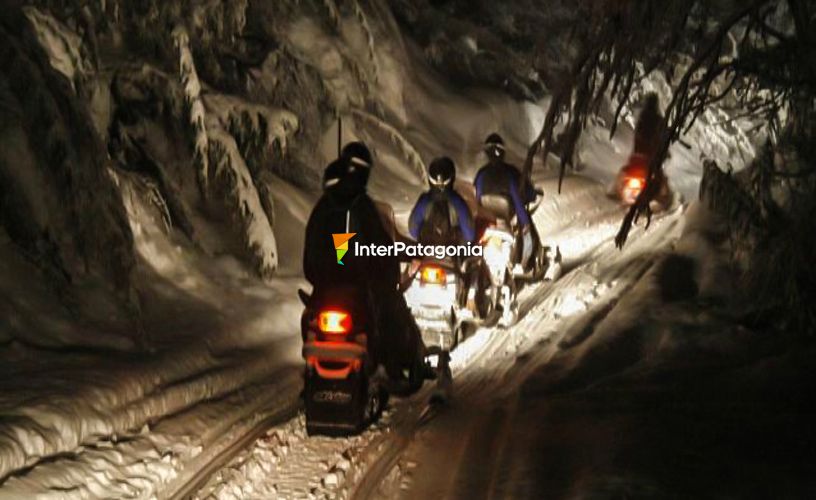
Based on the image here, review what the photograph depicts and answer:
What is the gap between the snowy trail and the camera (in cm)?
591

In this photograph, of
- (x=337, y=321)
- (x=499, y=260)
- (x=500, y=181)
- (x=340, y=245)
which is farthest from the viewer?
(x=500, y=181)

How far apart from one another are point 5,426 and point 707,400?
5.44m

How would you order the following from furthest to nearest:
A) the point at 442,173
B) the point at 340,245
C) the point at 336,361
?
→ the point at 442,173, the point at 340,245, the point at 336,361

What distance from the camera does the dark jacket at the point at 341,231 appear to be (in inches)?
268

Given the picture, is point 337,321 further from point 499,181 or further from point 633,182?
point 633,182

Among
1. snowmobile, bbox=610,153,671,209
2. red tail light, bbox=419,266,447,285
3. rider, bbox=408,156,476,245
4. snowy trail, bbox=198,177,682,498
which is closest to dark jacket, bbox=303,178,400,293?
snowy trail, bbox=198,177,682,498

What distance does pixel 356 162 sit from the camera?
686cm

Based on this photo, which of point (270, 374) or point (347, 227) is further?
point (270, 374)

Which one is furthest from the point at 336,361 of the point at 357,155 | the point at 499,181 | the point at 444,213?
the point at 499,181

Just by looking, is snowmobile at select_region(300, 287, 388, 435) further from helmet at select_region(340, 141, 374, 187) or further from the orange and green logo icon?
helmet at select_region(340, 141, 374, 187)

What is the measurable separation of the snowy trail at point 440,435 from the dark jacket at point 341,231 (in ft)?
4.20

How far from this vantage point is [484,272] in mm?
10047

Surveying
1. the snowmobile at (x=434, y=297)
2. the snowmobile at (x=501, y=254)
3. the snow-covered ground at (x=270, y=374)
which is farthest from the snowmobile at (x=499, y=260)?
the snowmobile at (x=434, y=297)

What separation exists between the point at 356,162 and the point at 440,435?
2.28 metres
